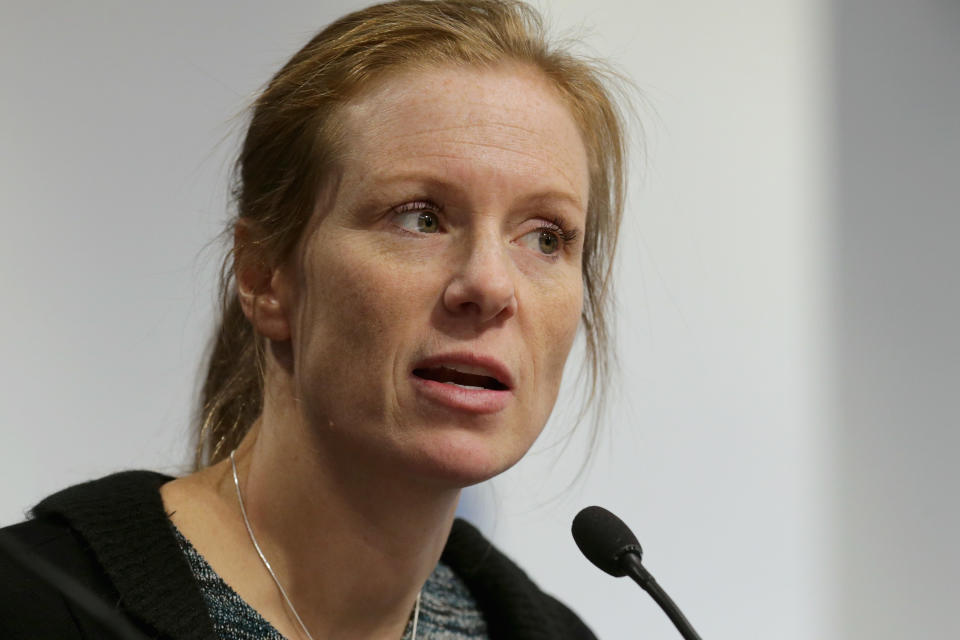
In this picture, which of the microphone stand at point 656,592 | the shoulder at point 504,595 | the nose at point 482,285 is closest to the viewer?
the microphone stand at point 656,592

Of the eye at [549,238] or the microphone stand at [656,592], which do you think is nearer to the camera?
the microphone stand at [656,592]

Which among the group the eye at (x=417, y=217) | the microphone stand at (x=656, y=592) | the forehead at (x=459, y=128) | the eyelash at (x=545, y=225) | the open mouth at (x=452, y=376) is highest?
the forehead at (x=459, y=128)

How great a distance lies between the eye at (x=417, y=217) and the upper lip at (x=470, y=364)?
15cm

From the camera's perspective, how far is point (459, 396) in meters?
1.20

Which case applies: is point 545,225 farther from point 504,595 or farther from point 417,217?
point 504,595

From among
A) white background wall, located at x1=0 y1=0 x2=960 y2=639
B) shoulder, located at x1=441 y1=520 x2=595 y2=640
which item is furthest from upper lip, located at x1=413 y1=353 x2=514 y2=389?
white background wall, located at x1=0 y1=0 x2=960 y2=639

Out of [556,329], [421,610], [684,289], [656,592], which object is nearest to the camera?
[656,592]

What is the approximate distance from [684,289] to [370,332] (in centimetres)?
110

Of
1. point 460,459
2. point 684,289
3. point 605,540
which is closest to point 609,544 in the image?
point 605,540

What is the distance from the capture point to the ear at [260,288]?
1.34 m

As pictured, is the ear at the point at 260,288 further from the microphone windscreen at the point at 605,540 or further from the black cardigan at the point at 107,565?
the microphone windscreen at the point at 605,540

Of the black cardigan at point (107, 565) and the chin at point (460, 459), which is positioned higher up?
the chin at point (460, 459)

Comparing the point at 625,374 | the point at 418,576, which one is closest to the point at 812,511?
the point at 625,374

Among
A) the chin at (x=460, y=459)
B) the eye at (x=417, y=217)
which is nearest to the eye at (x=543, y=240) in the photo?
the eye at (x=417, y=217)
